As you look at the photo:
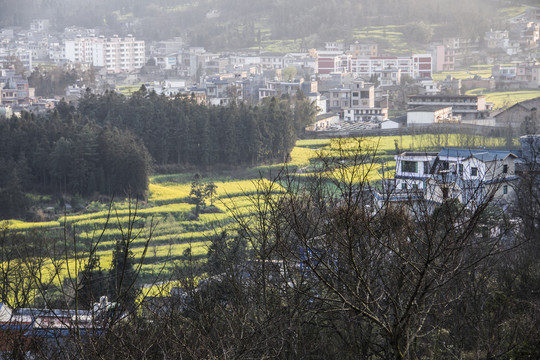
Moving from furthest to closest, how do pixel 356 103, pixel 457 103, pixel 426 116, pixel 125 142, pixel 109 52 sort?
1. pixel 109 52
2. pixel 356 103
3. pixel 457 103
4. pixel 426 116
5. pixel 125 142

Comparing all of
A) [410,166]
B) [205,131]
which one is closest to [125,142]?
[205,131]

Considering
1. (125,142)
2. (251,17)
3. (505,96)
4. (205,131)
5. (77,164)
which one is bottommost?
(77,164)

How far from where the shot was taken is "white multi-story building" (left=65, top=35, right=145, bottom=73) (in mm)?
27859

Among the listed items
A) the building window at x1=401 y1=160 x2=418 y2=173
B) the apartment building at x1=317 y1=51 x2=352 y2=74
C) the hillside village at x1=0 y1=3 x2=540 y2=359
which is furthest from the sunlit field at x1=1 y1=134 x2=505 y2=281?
the apartment building at x1=317 y1=51 x2=352 y2=74

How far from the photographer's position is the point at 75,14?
3478 cm

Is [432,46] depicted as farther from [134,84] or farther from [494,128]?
[494,128]

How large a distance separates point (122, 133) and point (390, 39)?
717 inches

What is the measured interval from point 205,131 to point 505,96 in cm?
997

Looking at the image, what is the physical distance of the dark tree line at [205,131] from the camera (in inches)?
475

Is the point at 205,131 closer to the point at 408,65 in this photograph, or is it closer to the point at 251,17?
the point at 408,65

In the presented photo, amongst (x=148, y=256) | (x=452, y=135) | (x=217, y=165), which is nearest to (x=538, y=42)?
(x=452, y=135)

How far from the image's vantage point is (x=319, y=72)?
25094 millimetres

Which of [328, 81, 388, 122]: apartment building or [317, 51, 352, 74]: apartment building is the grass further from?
[317, 51, 352, 74]: apartment building

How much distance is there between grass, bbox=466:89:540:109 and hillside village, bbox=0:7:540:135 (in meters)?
0.42
